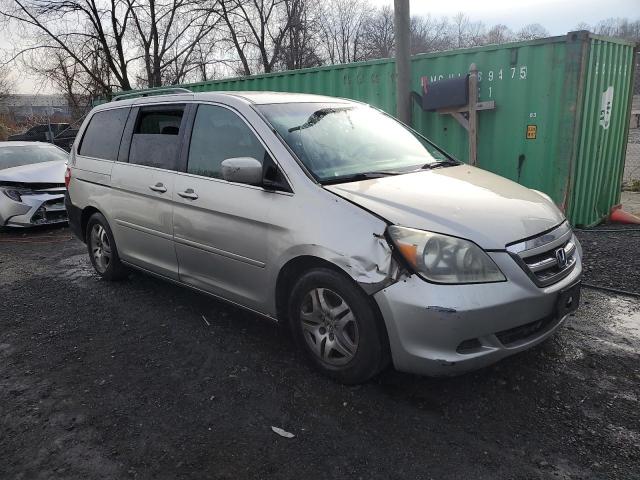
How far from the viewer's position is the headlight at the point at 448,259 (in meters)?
2.63

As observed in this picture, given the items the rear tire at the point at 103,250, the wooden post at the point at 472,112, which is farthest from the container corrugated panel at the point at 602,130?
the rear tire at the point at 103,250

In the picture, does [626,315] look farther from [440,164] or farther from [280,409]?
[280,409]

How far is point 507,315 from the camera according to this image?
2.64 metres

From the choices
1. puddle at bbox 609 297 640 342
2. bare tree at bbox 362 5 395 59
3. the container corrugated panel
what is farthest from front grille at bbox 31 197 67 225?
bare tree at bbox 362 5 395 59

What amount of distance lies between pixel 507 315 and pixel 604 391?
88cm

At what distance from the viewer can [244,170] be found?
10.5 feet

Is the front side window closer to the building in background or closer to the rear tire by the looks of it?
the rear tire

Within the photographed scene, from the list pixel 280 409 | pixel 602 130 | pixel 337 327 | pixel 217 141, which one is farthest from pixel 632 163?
pixel 280 409

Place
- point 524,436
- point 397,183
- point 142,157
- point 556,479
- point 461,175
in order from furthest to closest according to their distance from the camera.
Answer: point 142,157, point 461,175, point 397,183, point 524,436, point 556,479

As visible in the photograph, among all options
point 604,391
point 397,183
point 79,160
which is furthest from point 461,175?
point 79,160

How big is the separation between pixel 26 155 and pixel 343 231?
8.26m

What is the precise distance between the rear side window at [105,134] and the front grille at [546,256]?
3609 millimetres

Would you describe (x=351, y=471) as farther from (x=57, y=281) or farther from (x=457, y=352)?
(x=57, y=281)

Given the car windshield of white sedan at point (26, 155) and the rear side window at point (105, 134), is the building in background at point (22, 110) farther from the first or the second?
the rear side window at point (105, 134)
